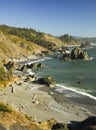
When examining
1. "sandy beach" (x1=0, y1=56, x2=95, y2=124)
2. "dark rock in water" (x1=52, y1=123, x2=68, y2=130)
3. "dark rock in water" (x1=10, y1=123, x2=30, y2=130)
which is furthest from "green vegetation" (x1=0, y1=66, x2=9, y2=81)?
"dark rock in water" (x1=10, y1=123, x2=30, y2=130)

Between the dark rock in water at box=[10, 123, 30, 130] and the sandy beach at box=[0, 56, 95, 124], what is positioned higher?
the dark rock in water at box=[10, 123, 30, 130]

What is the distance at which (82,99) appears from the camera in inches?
2736

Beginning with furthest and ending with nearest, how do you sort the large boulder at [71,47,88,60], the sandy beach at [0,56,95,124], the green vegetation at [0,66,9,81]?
the large boulder at [71,47,88,60]
the green vegetation at [0,66,9,81]
the sandy beach at [0,56,95,124]

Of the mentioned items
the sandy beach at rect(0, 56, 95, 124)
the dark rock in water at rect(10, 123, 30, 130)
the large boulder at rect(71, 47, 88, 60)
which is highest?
the dark rock in water at rect(10, 123, 30, 130)

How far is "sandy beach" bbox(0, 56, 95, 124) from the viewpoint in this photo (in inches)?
2174

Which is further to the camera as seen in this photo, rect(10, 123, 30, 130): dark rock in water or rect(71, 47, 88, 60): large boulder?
rect(71, 47, 88, 60): large boulder

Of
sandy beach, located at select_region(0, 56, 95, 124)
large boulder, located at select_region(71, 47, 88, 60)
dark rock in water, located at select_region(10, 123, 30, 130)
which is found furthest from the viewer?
large boulder, located at select_region(71, 47, 88, 60)

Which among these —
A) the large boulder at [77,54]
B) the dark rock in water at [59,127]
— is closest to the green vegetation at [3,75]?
the dark rock in water at [59,127]

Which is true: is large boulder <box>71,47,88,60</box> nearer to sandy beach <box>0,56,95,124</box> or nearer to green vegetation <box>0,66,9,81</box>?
green vegetation <box>0,66,9,81</box>

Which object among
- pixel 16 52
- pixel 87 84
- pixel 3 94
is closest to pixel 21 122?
pixel 3 94

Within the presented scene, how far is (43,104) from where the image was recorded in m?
64.1

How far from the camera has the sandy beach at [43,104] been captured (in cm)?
5523

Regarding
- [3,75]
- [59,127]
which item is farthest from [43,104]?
[3,75]

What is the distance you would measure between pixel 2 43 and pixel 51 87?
10350 centimetres
